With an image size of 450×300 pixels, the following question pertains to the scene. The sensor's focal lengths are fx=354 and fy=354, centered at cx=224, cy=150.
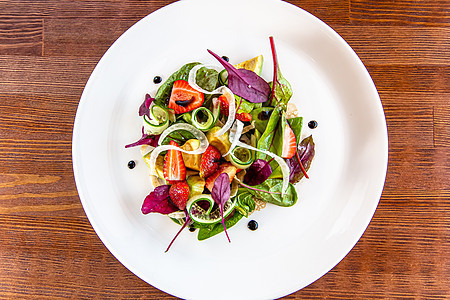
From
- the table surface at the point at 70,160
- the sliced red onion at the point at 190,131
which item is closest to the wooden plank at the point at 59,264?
the table surface at the point at 70,160

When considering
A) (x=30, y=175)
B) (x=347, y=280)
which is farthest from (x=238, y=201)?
(x=30, y=175)

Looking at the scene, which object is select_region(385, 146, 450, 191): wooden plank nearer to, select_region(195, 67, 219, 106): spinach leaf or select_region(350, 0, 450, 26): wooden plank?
select_region(350, 0, 450, 26): wooden plank

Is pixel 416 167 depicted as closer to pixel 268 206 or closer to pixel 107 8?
pixel 268 206

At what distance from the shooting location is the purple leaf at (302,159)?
1.29m

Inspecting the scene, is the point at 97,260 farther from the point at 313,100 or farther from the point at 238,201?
the point at 313,100

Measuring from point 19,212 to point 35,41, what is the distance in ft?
2.35

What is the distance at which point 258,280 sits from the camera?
134cm

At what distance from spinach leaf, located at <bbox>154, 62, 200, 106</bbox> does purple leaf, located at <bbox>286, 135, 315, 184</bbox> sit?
1.62 ft

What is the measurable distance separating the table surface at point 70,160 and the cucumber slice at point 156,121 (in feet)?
1.34

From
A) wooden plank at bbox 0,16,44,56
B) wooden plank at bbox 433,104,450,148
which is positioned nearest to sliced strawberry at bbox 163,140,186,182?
wooden plank at bbox 0,16,44,56

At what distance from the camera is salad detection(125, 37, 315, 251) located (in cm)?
122

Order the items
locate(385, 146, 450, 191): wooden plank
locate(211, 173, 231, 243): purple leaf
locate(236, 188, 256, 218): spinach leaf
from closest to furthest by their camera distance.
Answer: locate(211, 173, 231, 243): purple leaf < locate(236, 188, 256, 218): spinach leaf < locate(385, 146, 450, 191): wooden plank

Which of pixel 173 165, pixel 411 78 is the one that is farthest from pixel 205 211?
pixel 411 78

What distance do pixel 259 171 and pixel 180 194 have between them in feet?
0.94
